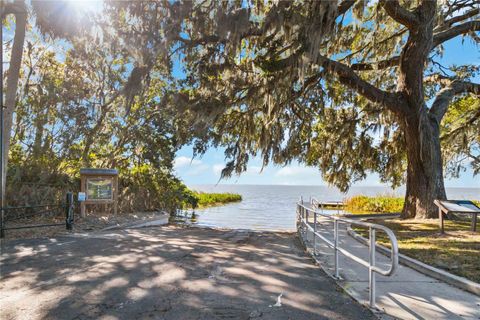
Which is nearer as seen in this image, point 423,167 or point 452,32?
point 423,167

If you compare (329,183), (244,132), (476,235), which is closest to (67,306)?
(476,235)

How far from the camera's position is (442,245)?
8.19m

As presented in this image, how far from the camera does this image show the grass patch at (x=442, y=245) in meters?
6.23

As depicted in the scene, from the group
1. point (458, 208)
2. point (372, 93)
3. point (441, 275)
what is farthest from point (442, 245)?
point (372, 93)

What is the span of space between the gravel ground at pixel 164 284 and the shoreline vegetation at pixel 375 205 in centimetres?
1878

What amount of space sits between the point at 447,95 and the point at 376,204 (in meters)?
12.8

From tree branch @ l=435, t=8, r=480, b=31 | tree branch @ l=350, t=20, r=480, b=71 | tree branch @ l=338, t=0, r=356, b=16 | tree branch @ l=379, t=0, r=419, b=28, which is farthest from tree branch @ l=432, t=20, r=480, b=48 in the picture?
tree branch @ l=338, t=0, r=356, b=16

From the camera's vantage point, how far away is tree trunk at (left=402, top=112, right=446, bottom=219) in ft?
43.2

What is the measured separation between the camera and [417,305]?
14.4 feet

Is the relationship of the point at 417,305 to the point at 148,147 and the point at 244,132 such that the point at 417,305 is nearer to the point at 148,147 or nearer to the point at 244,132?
the point at 244,132

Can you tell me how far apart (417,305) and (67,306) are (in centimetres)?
423

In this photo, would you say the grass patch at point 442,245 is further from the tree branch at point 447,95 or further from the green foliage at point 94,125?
the green foliage at point 94,125

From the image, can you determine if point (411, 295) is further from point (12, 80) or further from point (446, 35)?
point (12, 80)

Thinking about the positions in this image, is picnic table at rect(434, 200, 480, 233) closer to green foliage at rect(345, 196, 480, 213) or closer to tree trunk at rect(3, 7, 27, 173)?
tree trunk at rect(3, 7, 27, 173)
